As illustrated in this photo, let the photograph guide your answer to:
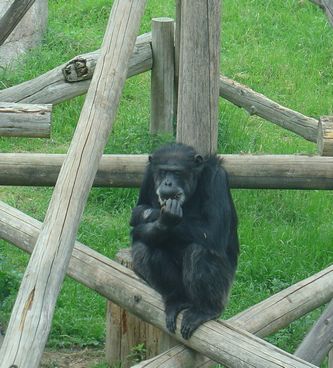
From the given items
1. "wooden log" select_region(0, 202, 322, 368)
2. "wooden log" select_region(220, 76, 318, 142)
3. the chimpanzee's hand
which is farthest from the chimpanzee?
"wooden log" select_region(220, 76, 318, 142)

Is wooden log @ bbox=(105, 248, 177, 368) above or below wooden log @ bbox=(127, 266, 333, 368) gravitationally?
below

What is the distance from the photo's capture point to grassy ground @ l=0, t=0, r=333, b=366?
23.3ft

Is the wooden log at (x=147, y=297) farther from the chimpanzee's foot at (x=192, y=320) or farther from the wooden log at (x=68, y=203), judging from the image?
the wooden log at (x=68, y=203)

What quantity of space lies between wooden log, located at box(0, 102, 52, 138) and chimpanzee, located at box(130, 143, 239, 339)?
2.19ft

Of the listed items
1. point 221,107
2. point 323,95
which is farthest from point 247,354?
point 323,95

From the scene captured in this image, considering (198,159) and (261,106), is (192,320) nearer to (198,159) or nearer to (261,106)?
(198,159)

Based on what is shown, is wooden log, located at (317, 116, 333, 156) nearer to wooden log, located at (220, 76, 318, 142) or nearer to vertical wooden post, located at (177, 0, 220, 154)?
vertical wooden post, located at (177, 0, 220, 154)

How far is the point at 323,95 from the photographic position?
10.5 m

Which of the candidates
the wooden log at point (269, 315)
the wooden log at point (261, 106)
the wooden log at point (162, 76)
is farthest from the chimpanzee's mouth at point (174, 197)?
the wooden log at point (162, 76)

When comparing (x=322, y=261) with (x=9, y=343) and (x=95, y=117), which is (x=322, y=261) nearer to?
(x=95, y=117)

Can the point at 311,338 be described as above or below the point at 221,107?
above

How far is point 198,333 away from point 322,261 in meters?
2.93

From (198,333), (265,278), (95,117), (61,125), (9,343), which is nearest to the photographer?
(9,343)

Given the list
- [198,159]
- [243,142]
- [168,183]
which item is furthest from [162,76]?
[168,183]
